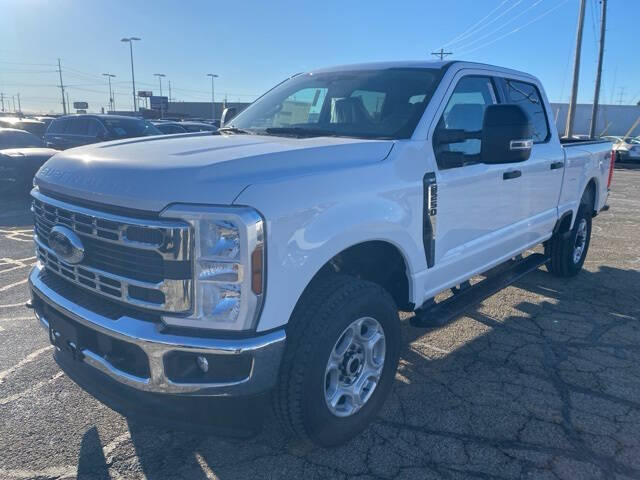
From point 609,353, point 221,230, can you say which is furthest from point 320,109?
point 609,353

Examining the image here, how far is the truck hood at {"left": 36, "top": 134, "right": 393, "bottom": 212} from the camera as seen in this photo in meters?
2.20

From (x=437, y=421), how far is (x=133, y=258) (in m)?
1.93

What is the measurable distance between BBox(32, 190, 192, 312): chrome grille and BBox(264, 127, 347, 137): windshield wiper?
144 cm

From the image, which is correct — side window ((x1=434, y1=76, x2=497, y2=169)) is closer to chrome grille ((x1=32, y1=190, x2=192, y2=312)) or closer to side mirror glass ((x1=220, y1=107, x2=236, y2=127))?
chrome grille ((x1=32, y1=190, x2=192, y2=312))

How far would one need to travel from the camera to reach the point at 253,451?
2.78 m

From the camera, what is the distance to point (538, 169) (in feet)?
14.5

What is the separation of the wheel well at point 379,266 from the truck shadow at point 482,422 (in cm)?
68

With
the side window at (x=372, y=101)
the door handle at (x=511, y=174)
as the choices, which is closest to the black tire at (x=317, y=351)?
the side window at (x=372, y=101)

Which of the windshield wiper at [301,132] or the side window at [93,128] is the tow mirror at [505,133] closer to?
the windshield wiper at [301,132]

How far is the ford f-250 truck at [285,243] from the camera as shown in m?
2.17

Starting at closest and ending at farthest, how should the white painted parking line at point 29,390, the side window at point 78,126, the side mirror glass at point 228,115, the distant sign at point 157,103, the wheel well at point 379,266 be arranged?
the wheel well at point 379,266 → the white painted parking line at point 29,390 → the side mirror glass at point 228,115 → the side window at point 78,126 → the distant sign at point 157,103

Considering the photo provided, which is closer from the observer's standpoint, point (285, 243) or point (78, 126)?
point (285, 243)

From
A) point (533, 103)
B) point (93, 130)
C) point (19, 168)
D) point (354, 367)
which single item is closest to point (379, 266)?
point (354, 367)

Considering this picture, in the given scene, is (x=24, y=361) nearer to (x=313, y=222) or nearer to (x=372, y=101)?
(x=313, y=222)
